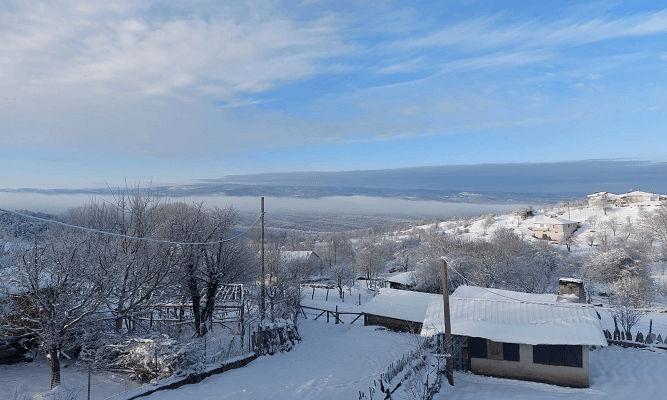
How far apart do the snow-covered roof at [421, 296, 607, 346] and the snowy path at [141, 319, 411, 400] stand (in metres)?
3.50

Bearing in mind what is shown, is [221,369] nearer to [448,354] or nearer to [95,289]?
[95,289]

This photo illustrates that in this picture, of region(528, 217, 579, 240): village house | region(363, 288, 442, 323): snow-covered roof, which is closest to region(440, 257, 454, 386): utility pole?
region(363, 288, 442, 323): snow-covered roof

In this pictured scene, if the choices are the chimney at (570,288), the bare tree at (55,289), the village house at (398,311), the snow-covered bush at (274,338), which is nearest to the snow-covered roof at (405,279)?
the village house at (398,311)

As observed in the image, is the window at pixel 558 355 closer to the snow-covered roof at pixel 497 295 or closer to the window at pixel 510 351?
the window at pixel 510 351

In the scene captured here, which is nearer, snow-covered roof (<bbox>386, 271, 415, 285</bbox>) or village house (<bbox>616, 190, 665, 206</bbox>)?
→ snow-covered roof (<bbox>386, 271, 415, 285</bbox>)

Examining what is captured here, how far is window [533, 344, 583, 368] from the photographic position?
14.9 metres

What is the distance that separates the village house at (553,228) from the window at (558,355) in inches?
2557

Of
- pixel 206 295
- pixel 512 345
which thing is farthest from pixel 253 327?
pixel 512 345

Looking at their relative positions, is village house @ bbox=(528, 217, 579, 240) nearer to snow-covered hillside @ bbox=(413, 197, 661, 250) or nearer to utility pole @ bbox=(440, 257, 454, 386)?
snow-covered hillside @ bbox=(413, 197, 661, 250)

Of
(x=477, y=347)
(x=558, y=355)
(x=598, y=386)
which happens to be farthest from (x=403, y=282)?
(x=598, y=386)

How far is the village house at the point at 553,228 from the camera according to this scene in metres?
73.7

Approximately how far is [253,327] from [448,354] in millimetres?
9748

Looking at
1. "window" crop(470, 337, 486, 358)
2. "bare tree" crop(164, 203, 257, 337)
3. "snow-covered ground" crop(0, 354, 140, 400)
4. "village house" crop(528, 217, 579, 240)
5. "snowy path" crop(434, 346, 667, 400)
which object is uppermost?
"bare tree" crop(164, 203, 257, 337)

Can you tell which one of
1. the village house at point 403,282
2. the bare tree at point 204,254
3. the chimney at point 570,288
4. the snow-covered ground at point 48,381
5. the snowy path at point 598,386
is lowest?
the village house at point 403,282
